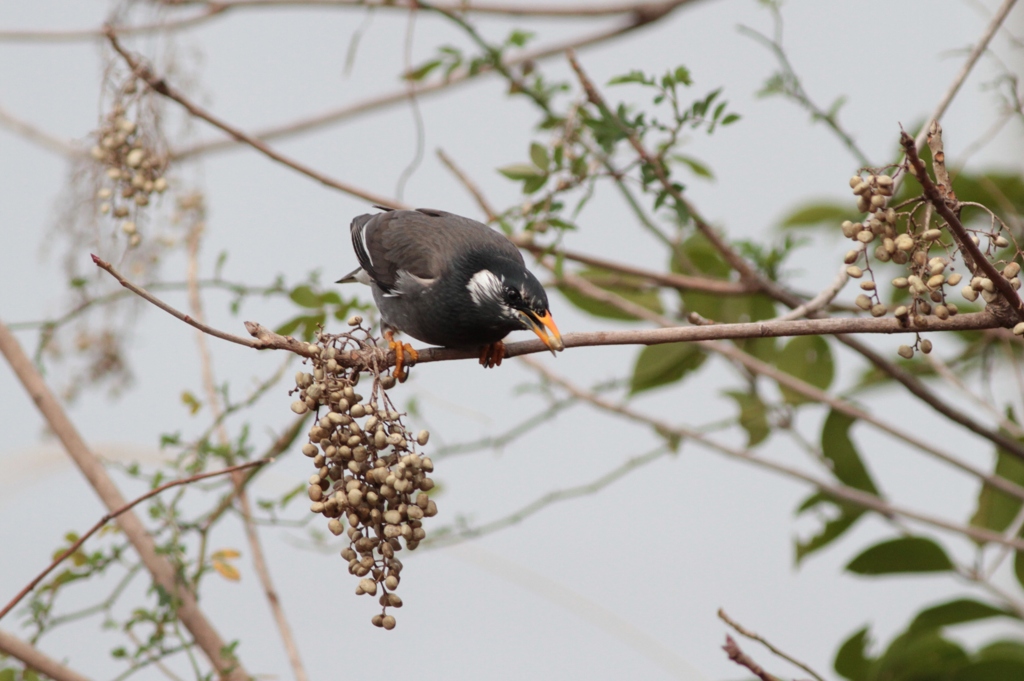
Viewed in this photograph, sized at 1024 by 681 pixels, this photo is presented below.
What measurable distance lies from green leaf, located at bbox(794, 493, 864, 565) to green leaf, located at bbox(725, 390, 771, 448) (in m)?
0.22

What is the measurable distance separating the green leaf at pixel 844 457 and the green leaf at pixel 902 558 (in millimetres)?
173

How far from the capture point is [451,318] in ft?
6.42

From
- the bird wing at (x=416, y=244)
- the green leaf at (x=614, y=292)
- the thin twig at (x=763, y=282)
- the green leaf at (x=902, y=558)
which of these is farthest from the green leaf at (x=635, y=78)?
the green leaf at (x=902, y=558)

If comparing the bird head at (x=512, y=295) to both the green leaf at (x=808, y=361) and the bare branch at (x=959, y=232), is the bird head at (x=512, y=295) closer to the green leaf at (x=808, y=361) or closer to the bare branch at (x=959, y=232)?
the bare branch at (x=959, y=232)

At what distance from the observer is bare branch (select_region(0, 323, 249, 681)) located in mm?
1857

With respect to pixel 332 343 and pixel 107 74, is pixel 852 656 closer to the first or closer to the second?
pixel 332 343

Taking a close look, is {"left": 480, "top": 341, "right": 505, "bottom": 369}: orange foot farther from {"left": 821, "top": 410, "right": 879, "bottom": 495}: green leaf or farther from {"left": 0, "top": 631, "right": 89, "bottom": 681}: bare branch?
{"left": 821, "top": 410, "right": 879, "bottom": 495}: green leaf

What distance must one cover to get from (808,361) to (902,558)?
1.93 ft

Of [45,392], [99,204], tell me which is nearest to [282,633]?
[45,392]

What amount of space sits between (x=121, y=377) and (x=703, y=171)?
5.03 ft

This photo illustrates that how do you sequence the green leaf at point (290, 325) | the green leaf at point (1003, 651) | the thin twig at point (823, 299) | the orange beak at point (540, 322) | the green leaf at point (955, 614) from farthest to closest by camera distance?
the green leaf at point (955, 614)
the green leaf at point (1003, 651)
the green leaf at point (290, 325)
the orange beak at point (540, 322)
the thin twig at point (823, 299)

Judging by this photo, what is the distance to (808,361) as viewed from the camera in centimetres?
279

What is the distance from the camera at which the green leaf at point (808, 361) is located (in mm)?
2779

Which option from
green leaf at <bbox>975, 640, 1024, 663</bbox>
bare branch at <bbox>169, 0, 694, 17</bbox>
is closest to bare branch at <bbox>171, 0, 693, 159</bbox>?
bare branch at <bbox>169, 0, 694, 17</bbox>
